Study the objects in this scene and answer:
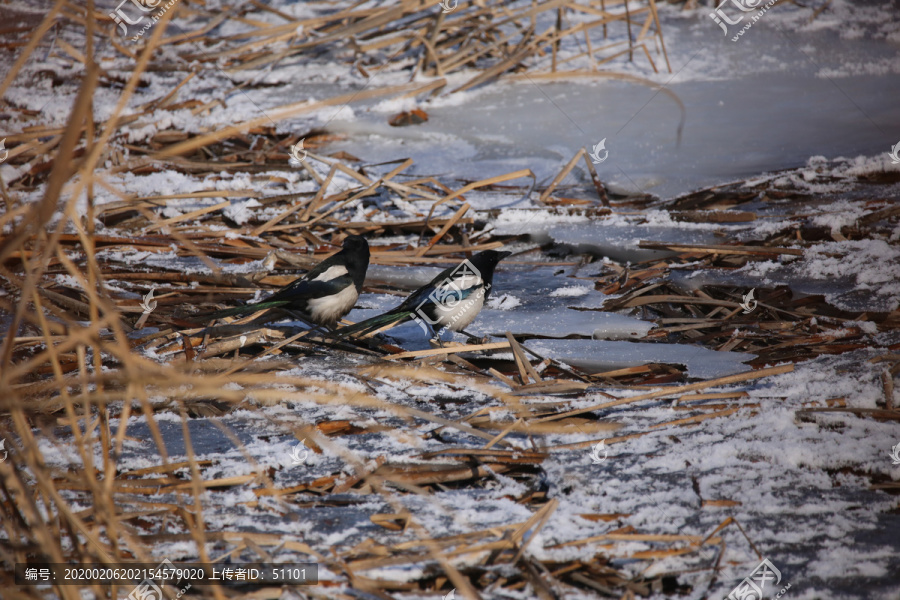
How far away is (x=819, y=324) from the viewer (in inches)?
106

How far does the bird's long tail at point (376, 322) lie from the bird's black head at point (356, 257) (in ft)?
0.81

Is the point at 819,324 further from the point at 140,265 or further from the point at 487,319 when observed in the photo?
the point at 140,265

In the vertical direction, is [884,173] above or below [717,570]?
above

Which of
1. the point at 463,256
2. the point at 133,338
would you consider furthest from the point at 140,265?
the point at 463,256

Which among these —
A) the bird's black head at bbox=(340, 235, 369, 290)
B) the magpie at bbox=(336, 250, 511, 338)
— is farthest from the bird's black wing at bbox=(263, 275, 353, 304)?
the magpie at bbox=(336, 250, 511, 338)

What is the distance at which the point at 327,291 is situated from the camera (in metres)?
2.90

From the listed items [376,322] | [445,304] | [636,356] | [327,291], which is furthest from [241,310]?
[636,356]

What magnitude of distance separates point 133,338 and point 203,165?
2086 millimetres

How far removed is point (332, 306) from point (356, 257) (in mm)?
291

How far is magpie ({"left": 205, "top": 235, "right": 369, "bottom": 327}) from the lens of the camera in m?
2.87

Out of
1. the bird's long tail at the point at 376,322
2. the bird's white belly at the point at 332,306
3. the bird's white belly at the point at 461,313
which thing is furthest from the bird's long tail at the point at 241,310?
the bird's white belly at the point at 461,313

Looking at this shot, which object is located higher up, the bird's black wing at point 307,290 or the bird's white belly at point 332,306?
A: the bird's black wing at point 307,290

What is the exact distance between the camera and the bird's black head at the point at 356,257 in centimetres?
307

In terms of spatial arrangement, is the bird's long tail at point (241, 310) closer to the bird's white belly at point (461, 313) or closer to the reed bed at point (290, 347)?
the reed bed at point (290, 347)
